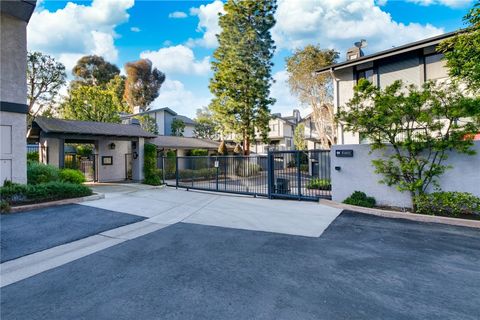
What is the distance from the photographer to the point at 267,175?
9742 millimetres

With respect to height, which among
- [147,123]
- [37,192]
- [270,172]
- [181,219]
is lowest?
[181,219]

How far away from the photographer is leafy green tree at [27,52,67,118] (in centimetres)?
1873

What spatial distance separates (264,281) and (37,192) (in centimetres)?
874

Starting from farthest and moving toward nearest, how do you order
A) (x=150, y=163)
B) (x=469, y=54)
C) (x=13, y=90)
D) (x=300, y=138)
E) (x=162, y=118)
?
1. (x=300, y=138)
2. (x=162, y=118)
3. (x=150, y=163)
4. (x=13, y=90)
5. (x=469, y=54)

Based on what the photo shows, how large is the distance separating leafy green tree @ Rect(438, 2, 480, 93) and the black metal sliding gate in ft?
13.4

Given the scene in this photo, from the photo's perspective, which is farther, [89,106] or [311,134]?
[311,134]

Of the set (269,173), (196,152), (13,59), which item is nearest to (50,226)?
(269,173)

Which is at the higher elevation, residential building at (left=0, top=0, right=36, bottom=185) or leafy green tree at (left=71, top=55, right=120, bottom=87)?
leafy green tree at (left=71, top=55, right=120, bottom=87)

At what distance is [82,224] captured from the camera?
19.6 feet

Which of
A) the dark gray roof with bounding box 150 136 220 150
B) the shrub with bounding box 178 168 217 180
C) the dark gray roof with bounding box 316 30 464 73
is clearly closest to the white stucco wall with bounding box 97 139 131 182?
the dark gray roof with bounding box 150 136 220 150

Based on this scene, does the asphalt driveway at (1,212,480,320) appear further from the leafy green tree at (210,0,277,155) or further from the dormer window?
the leafy green tree at (210,0,277,155)

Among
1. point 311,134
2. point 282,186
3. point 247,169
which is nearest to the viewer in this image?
point 282,186

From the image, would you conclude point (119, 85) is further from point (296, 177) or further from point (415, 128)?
point (415, 128)

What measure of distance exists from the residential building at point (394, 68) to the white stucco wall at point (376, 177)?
213cm
